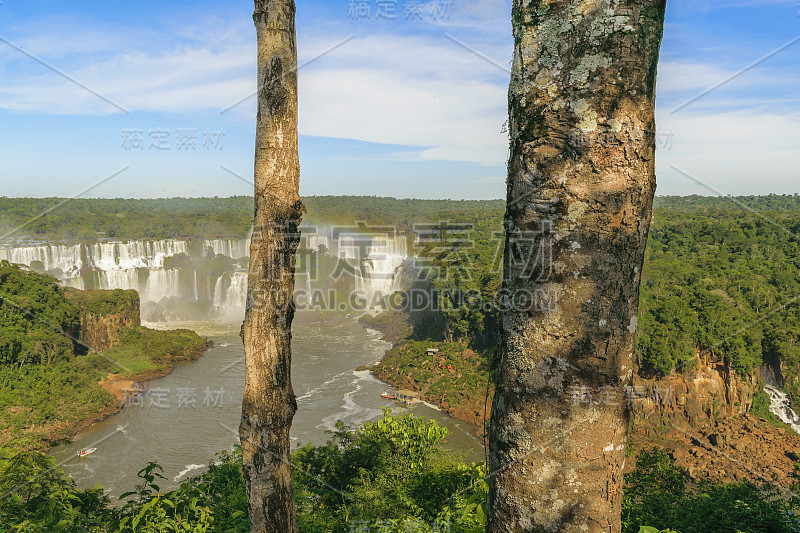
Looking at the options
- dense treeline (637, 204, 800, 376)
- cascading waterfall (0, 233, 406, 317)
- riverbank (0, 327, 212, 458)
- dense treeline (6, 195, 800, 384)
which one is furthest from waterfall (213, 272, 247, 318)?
dense treeline (637, 204, 800, 376)

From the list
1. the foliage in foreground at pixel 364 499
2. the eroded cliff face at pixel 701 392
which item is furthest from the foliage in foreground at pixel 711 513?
the eroded cliff face at pixel 701 392

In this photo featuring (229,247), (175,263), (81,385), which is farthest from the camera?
(229,247)

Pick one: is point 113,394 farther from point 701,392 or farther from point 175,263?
point 701,392

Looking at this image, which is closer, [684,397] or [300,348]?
[684,397]

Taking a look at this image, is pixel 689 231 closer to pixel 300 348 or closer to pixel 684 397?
pixel 684 397

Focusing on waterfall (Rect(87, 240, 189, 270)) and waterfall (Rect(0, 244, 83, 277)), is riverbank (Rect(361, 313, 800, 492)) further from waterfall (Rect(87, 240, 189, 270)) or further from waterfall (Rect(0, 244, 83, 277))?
waterfall (Rect(0, 244, 83, 277))

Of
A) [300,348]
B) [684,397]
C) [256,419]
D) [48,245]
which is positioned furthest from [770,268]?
[48,245]

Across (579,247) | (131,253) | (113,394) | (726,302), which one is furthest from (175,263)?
(579,247)
